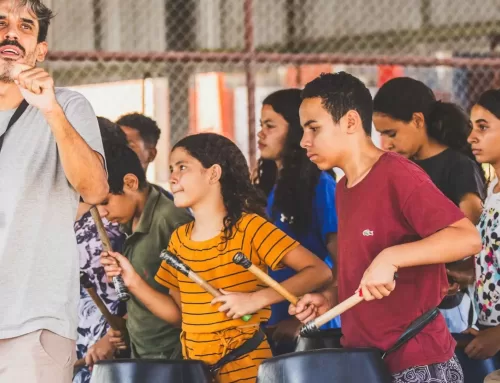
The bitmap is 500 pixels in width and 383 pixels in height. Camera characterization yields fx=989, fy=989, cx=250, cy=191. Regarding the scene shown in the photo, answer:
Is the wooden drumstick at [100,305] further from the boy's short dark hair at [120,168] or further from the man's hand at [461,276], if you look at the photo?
the man's hand at [461,276]

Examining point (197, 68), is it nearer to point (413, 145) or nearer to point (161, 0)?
point (161, 0)

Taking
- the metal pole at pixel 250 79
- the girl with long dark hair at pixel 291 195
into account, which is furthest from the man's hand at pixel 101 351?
the metal pole at pixel 250 79

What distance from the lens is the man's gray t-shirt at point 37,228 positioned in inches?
91.8

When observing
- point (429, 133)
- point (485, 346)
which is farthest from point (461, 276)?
point (429, 133)

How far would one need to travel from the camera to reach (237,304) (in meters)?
2.95

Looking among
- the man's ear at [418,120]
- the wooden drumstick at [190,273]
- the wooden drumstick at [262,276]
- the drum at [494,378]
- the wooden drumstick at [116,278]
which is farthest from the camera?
the man's ear at [418,120]

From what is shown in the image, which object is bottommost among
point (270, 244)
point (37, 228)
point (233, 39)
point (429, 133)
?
point (270, 244)

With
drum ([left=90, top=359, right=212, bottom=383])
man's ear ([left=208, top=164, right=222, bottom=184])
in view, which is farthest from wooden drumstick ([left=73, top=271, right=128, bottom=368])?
drum ([left=90, top=359, right=212, bottom=383])

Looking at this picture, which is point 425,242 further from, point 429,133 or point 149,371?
point 429,133

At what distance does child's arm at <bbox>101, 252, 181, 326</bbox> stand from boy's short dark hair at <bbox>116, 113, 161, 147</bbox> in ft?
→ 5.24

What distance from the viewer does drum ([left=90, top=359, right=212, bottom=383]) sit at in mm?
2779

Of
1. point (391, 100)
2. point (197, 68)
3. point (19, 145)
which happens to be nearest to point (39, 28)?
point (19, 145)

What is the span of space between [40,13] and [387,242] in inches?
42.9

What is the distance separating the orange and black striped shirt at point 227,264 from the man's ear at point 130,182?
0.63 m
